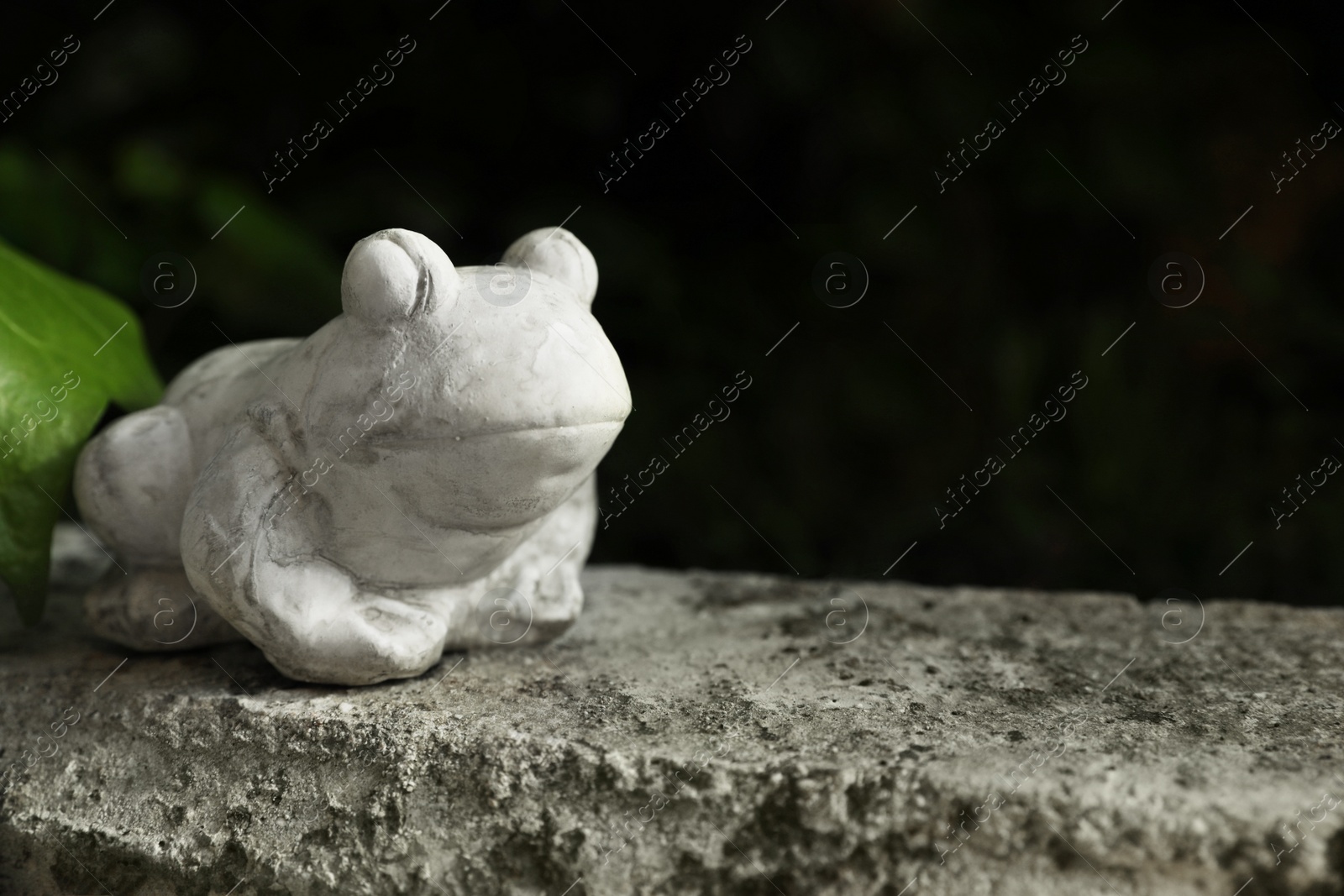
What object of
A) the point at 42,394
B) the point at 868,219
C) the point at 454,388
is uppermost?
the point at 868,219

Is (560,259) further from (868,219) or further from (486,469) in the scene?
(868,219)

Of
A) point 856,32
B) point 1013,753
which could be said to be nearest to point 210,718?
point 1013,753

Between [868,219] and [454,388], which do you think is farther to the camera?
[868,219]

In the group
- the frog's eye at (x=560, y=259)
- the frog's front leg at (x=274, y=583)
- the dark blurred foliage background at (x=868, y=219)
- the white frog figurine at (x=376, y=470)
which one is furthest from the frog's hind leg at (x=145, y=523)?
the dark blurred foliage background at (x=868, y=219)

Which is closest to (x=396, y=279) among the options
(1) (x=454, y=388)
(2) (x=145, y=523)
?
(1) (x=454, y=388)

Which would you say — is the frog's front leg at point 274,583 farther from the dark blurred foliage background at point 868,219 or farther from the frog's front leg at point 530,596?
the dark blurred foliage background at point 868,219

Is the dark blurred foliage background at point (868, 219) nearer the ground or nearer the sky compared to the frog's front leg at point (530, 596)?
nearer the sky
